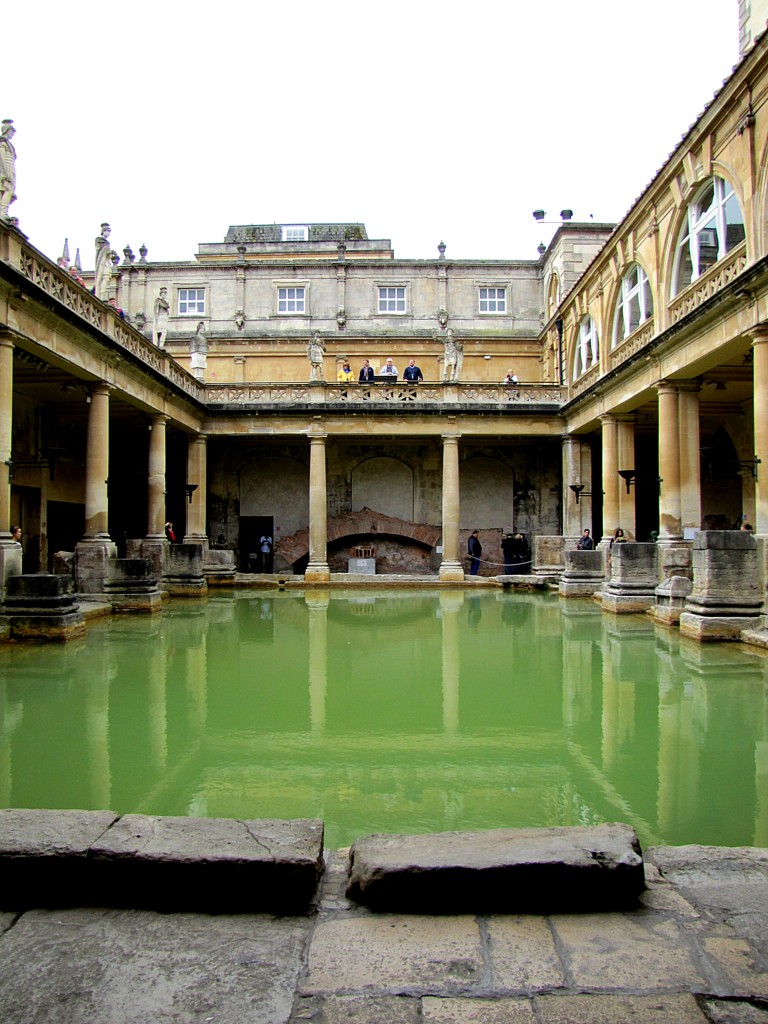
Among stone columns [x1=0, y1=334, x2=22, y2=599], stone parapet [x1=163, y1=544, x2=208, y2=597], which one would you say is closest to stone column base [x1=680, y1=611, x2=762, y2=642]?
stone columns [x1=0, y1=334, x2=22, y2=599]

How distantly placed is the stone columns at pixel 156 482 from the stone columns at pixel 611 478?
11910 mm

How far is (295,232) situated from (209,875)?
4113 cm

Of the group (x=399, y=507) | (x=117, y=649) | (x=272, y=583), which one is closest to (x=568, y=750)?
(x=117, y=649)

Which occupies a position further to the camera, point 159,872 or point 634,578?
point 634,578

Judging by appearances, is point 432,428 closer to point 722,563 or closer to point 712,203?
point 712,203

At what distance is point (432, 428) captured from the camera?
2327cm

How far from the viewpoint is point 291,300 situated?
98.2 feet

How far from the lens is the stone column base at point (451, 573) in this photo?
2152 cm

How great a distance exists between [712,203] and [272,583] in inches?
564

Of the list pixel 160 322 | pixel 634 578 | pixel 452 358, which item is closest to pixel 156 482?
pixel 160 322

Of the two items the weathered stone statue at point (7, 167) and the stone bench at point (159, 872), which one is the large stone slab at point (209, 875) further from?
the weathered stone statue at point (7, 167)

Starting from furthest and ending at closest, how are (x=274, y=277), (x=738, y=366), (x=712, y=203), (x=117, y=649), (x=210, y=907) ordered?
(x=274, y=277), (x=738, y=366), (x=712, y=203), (x=117, y=649), (x=210, y=907)

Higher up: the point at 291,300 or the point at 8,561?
the point at 291,300

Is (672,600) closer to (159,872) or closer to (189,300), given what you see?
(159,872)
